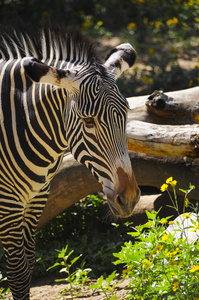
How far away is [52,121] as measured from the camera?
140 inches

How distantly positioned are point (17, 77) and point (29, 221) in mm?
1347

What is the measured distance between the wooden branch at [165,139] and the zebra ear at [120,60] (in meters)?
0.92

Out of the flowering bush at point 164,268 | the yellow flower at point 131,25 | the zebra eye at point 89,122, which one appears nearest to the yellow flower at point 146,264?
the flowering bush at point 164,268

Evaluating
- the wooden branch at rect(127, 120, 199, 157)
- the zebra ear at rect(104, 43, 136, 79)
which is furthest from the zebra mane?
the wooden branch at rect(127, 120, 199, 157)

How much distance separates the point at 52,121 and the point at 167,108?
204 centimetres

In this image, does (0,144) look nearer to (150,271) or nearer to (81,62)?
(81,62)

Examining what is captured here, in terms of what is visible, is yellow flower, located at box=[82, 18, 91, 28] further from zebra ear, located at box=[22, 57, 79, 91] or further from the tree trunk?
zebra ear, located at box=[22, 57, 79, 91]

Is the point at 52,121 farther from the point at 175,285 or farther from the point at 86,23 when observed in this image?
the point at 86,23

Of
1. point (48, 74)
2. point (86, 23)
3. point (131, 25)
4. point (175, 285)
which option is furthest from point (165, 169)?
point (86, 23)

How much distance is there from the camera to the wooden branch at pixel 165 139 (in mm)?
4266

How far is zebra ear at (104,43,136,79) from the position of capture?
11.8ft

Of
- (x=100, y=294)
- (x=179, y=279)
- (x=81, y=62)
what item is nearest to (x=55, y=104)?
(x=81, y=62)

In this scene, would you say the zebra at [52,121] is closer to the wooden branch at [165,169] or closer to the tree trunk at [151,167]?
the tree trunk at [151,167]

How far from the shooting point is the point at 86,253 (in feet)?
16.7
